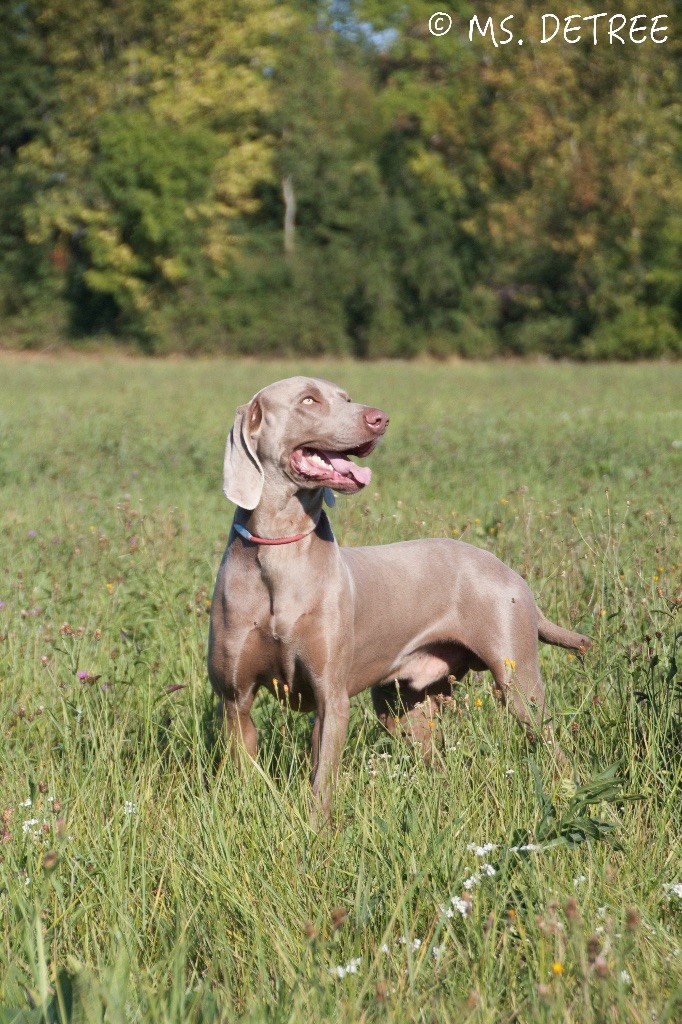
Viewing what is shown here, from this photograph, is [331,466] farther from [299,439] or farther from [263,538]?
[263,538]

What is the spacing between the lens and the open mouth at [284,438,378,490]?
11.9 ft


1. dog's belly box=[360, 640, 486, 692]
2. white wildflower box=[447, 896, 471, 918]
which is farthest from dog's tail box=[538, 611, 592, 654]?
white wildflower box=[447, 896, 471, 918]

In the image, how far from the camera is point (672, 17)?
34531mm

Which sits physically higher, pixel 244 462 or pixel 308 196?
pixel 308 196

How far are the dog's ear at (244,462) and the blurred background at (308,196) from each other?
1245 inches

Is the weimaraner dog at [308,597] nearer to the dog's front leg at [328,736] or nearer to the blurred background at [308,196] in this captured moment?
the dog's front leg at [328,736]

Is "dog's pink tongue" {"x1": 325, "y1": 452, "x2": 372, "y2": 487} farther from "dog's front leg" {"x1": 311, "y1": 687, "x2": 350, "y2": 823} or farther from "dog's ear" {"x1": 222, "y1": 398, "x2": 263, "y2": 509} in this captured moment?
"dog's front leg" {"x1": 311, "y1": 687, "x2": 350, "y2": 823}

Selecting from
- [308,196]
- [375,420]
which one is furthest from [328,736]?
[308,196]

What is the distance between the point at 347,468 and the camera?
3.69 meters

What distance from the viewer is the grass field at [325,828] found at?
2.20 m

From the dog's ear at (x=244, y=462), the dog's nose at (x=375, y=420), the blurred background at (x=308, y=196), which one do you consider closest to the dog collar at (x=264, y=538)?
the dog's ear at (x=244, y=462)

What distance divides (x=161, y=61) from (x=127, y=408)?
903 inches

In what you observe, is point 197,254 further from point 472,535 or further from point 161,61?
Answer: point 472,535

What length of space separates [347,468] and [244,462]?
1.04 ft
